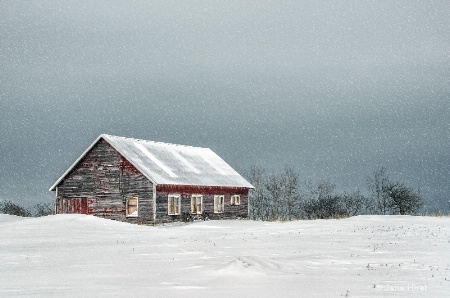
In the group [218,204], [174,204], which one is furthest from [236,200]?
[174,204]

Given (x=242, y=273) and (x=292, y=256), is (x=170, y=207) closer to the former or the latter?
(x=292, y=256)

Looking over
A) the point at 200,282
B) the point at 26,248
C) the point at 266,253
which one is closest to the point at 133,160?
the point at 26,248

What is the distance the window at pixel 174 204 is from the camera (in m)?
46.7

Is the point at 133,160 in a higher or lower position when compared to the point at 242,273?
higher

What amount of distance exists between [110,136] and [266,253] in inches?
1152

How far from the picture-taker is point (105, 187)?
152ft

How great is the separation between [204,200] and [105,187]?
9.04 metres

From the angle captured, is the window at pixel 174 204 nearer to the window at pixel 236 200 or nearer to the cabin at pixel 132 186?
the cabin at pixel 132 186

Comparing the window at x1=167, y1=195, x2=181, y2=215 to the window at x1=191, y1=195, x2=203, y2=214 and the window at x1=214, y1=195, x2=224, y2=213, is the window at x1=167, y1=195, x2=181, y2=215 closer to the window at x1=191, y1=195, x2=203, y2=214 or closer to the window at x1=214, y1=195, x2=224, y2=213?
the window at x1=191, y1=195, x2=203, y2=214

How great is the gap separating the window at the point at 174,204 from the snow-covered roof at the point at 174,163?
124 centimetres

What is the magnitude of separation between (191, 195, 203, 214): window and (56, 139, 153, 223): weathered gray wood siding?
5533 mm

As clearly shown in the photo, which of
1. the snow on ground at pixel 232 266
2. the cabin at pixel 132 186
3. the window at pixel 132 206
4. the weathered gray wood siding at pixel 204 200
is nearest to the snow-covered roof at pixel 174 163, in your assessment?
the cabin at pixel 132 186

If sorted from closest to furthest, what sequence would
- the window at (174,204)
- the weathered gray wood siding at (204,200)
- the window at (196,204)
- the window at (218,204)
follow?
the weathered gray wood siding at (204,200)
the window at (174,204)
the window at (196,204)
the window at (218,204)

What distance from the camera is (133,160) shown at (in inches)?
1796
